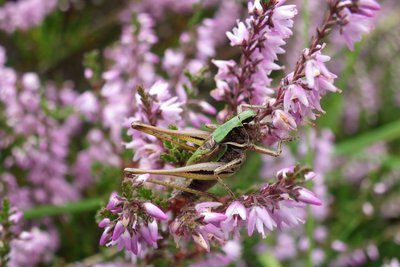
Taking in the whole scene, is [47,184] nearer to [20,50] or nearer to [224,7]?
[20,50]

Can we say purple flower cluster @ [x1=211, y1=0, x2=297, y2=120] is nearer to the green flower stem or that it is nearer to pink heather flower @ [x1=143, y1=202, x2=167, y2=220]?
pink heather flower @ [x1=143, y1=202, x2=167, y2=220]

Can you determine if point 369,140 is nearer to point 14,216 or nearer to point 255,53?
point 255,53

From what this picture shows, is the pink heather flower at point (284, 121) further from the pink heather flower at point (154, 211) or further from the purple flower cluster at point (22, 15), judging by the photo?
the purple flower cluster at point (22, 15)

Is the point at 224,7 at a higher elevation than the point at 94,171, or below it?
higher

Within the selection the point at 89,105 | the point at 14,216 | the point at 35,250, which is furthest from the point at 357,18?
the point at 35,250

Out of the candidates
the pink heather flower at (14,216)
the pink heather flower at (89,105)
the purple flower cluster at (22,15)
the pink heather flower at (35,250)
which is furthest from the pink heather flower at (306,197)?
the purple flower cluster at (22,15)

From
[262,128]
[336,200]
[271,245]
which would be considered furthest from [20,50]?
[262,128]

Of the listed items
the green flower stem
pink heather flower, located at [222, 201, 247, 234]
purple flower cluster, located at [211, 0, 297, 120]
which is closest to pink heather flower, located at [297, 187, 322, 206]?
pink heather flower, located at [222, 201, 247, 234]

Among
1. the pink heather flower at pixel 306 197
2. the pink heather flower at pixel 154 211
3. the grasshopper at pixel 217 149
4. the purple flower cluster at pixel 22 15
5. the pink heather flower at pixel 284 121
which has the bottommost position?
the purple flower cluster at pixel 22 15
